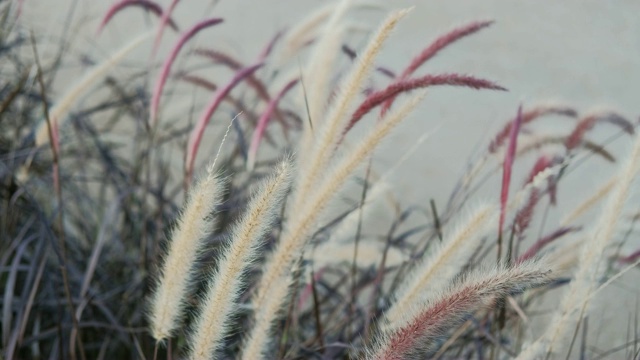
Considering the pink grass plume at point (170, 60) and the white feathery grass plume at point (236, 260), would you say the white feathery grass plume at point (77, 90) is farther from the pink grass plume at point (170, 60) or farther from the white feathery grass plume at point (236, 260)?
the white feathery grass plume at point (236, 260)

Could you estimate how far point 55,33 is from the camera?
90.9 inches

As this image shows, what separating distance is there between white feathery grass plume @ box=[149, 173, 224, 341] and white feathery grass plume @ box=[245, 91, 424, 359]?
2.9 inches

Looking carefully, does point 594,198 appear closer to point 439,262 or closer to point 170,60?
point 439,262

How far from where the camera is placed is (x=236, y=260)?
72 cm

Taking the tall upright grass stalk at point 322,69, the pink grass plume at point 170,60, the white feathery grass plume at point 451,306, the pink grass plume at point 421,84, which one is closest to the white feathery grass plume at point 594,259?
the pink grass plume at point 421,84

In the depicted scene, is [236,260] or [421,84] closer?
[236,260]

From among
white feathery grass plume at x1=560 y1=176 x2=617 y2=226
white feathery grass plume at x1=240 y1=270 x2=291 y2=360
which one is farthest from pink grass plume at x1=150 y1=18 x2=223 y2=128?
white feathery grass plume at x1=560 y1=176 x2=617 y2=226

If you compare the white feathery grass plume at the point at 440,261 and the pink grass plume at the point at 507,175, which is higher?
the pink grass plume at the point at 507,175

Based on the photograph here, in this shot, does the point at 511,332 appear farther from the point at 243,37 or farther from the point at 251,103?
the point at 243,37

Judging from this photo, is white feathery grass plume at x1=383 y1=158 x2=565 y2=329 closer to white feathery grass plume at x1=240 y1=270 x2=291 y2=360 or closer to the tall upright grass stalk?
white feathery grass plume at x1=240 y1=270 x2=291 y2=360

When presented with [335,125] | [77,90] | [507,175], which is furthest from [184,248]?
[77,90]

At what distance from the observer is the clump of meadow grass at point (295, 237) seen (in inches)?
29.4

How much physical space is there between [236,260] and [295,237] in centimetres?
13

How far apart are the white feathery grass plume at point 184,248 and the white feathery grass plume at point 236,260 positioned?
0.09ft
